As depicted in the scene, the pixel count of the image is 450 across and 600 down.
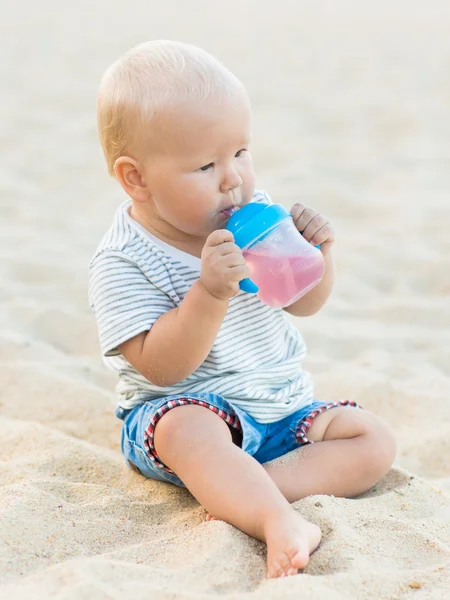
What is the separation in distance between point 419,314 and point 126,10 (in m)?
7.12

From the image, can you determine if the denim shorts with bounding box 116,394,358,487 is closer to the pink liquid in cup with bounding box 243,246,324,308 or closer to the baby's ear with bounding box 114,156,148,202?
the pink liquid in cup with bounding box 243,246,324,308

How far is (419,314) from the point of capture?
341 cm

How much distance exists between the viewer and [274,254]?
2.03m

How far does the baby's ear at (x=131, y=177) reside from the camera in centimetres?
214

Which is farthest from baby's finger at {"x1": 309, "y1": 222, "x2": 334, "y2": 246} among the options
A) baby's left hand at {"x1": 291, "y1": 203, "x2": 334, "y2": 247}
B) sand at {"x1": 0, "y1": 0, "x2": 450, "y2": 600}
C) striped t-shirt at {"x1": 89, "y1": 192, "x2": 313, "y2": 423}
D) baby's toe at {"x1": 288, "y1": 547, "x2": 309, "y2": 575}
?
baby's toe at {"x1": 288, "y1": 547, "x2": 309, "y2": 575}

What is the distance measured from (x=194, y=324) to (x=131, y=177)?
0.42m

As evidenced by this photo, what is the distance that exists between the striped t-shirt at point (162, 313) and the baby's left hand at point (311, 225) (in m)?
0.23

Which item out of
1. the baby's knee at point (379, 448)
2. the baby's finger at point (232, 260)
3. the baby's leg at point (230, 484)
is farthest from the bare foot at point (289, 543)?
the baby's finger at point (232, 260)

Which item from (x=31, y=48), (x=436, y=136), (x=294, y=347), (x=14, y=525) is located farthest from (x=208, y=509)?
(x=31, y=48)

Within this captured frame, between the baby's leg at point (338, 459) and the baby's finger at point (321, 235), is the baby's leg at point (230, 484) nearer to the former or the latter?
the baby's leg at point (338, 459)

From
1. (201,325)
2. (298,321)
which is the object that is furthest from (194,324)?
(298,321)

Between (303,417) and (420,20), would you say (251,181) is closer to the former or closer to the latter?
(303,417)

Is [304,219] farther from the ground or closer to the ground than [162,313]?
farther from the ground

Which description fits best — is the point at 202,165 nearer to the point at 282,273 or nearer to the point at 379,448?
the point at 282,273
